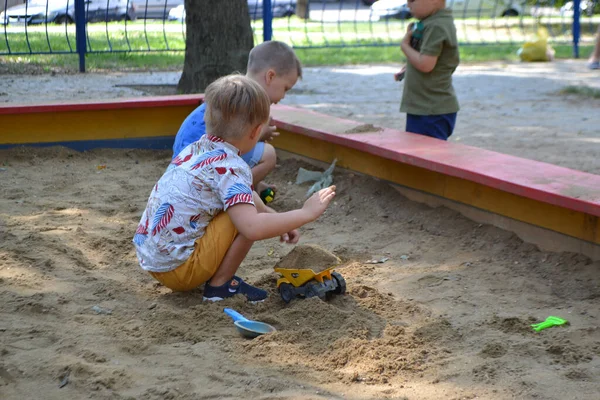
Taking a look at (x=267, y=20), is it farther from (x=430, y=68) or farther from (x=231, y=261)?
(x=231, y=261)

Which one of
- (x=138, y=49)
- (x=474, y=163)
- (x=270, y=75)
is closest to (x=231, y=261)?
(x=270, y=75)

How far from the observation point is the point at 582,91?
8195mm

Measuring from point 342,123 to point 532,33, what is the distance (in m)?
13.2

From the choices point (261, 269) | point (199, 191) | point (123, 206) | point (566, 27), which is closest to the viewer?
point (199, 191)

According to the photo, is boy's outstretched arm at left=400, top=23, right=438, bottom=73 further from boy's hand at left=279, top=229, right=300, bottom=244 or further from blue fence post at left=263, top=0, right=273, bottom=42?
blue fence post at left=263, top=0, right=273, bottom=42

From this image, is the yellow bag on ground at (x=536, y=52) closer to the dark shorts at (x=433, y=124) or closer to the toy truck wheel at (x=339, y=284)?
the dark shorts at (x=433, y=124)

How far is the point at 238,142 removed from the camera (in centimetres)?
275

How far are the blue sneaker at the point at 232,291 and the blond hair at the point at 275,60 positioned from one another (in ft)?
3.83

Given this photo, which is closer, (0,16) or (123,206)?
(123,206)

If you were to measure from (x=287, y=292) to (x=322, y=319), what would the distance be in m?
0.27

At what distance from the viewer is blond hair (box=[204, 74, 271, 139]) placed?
105 inches

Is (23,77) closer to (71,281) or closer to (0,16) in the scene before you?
(0,16)

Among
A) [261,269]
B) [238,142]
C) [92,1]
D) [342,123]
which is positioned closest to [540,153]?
[342,123]

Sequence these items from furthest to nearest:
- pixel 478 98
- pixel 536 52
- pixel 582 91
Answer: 1. pixel 536 52
2. pixel 582 91
3. pixel 478 98
